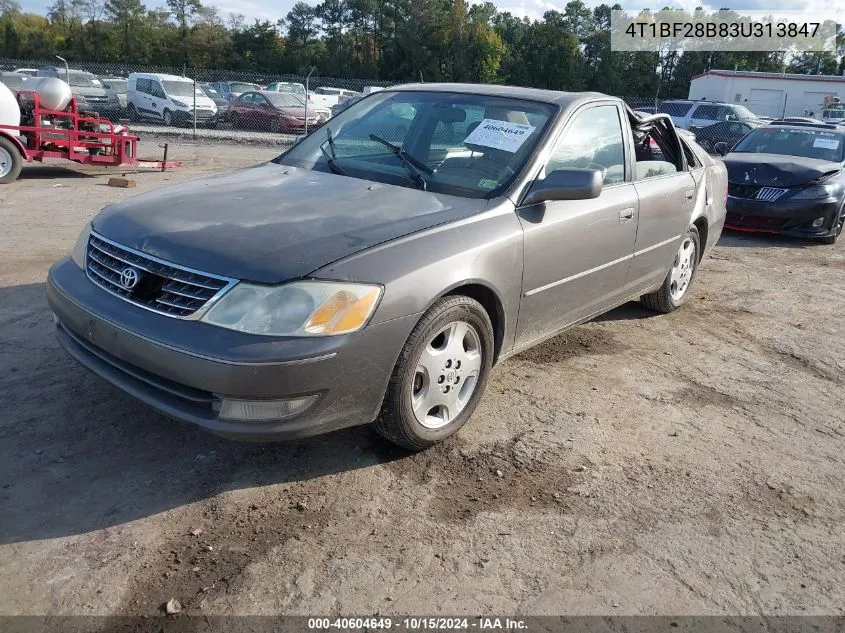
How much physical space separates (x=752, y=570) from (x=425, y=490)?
1.33m

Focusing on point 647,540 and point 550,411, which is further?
point 550,411

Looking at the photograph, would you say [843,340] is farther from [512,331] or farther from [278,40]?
[278,40]

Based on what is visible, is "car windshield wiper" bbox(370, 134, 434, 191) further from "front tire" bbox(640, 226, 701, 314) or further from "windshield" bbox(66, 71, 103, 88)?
"windshield" bbox(66, 71, 103, 88)

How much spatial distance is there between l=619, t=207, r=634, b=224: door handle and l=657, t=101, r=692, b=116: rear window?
2005 centimetres

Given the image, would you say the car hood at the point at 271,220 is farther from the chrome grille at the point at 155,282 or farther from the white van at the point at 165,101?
the white van at the point at 165,101

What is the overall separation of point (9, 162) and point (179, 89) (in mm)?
14222

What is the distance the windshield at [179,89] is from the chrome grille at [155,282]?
72.4ft

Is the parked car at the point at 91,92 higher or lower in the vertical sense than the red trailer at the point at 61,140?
higher

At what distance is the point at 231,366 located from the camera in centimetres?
269

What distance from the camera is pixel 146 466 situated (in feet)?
10.5

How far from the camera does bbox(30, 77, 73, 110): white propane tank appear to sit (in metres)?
11.8

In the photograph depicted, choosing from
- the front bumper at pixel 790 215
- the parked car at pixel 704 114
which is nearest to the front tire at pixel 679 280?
the front bumper at pixel 790 215

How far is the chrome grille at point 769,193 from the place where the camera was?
912 cm

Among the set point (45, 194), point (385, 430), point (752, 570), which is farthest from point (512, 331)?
point (45, 194)
